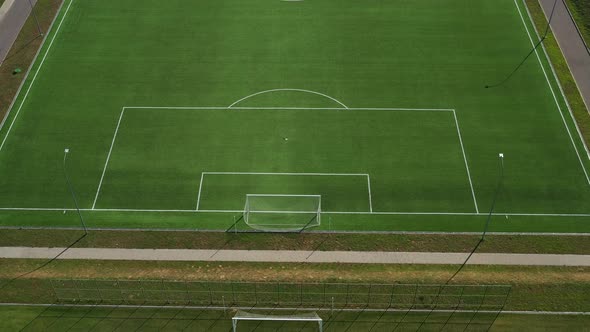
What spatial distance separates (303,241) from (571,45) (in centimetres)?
3637

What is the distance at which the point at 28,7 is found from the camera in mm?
64312

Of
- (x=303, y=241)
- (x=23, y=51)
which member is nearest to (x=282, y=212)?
(x=303, y=241)

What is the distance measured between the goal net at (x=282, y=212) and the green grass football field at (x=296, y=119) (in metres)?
0.77

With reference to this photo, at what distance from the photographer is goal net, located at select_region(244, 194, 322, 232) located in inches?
1741

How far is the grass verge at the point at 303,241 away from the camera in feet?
140

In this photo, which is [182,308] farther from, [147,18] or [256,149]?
[147,18]

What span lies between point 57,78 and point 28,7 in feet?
46.2

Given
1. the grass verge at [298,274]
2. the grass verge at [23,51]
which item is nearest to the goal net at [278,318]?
the grass verge at [298,274]

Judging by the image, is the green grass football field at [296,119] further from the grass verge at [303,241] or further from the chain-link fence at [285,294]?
the chain-link fence at [285,294]

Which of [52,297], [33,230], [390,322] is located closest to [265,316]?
[390,322]

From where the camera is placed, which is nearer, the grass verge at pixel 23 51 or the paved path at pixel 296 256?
the paved path at pixel 296 256

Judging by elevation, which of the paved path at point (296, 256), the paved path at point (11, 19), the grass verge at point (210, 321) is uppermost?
the paved path at point (11, 19)

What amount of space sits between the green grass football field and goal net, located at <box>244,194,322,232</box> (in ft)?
2.52

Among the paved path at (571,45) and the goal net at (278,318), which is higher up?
the paved path at (571,45)
